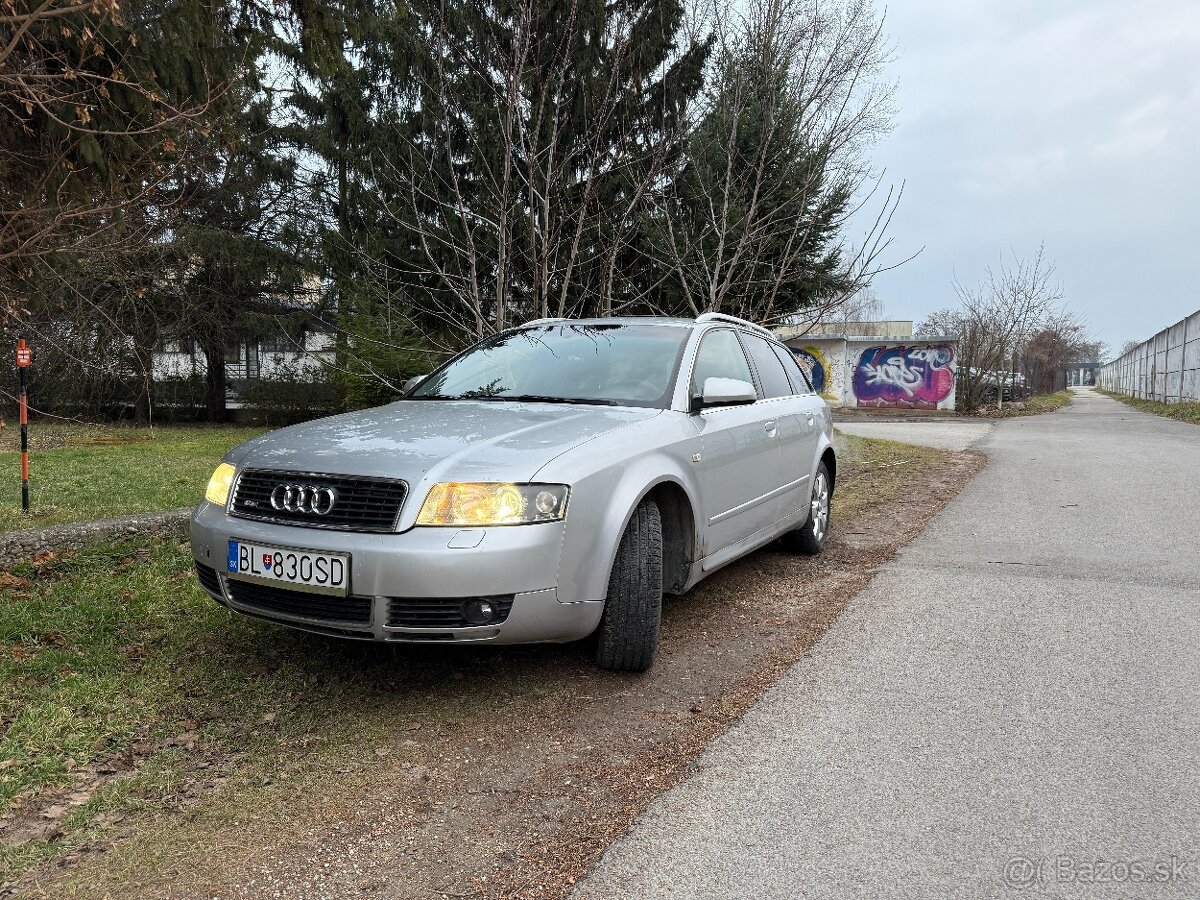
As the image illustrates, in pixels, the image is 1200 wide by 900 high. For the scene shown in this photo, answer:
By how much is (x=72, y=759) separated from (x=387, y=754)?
1045 millimetres

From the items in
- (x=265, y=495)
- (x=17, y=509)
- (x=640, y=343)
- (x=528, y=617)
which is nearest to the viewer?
(x=528, y=617)

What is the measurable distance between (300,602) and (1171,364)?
3672cm

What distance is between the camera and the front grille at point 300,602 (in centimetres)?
308

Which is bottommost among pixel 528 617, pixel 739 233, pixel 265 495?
pixel 528 617

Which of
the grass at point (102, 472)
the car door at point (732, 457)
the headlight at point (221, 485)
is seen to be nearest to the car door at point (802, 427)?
the car door at point (732, 457)

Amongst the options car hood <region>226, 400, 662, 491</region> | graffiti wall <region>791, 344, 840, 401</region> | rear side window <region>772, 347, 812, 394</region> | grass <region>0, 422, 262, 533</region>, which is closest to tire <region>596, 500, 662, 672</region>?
car hood <region>226, 400, 662, 491</region>

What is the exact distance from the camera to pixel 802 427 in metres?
5.73

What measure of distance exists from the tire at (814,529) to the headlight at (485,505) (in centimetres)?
309

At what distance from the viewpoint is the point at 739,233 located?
11719 millimetres

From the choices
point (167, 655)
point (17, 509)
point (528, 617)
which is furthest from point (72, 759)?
point (17, 509)

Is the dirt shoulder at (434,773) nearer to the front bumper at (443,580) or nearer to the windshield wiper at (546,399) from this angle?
the front bumper at (443,580)

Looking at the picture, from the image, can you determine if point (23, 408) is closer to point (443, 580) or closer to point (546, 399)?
point (546, 399)

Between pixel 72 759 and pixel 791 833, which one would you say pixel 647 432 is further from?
pixel 72 759

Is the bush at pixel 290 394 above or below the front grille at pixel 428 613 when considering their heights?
above
